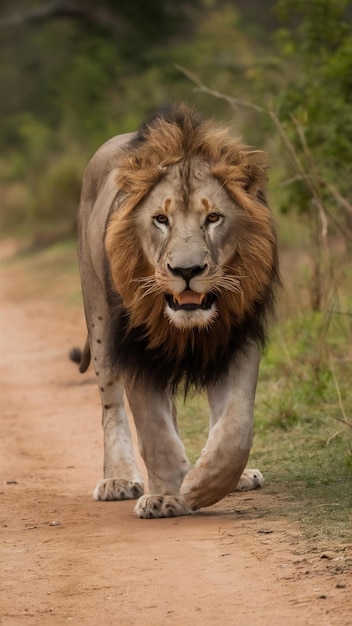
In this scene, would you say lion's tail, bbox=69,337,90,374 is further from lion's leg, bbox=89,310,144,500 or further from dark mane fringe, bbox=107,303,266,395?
dark mane fringe, bbox=107,303,266,395

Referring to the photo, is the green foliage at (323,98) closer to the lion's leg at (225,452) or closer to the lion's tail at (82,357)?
the lion's tail at (82,357)

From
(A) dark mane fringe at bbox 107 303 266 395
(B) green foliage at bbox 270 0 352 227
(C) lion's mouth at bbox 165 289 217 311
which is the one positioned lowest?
(A) dark mane fringe at bbox 107 303 266 395

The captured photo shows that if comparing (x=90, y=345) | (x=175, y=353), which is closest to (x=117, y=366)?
(x=175, y=353)

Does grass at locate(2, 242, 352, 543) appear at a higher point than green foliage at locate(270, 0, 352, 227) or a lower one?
lower

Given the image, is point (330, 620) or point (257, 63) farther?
point (257, 63)

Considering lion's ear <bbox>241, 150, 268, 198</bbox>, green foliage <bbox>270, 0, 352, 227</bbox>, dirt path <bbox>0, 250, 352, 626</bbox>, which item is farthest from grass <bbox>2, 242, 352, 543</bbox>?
lion's ear <bbox>241, 150, 268, 198</bbox>

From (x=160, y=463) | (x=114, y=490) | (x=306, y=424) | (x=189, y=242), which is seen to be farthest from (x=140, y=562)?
(x=306, y=424)

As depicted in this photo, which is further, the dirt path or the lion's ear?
the lion's ear

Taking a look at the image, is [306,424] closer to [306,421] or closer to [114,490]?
[306,421]

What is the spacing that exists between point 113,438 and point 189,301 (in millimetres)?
1276

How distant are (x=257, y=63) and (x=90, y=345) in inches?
173

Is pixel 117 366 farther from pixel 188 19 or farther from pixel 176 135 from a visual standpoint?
pixel 188 19

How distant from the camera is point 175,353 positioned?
4672mm

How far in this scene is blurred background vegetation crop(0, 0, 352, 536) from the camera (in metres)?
6.43
